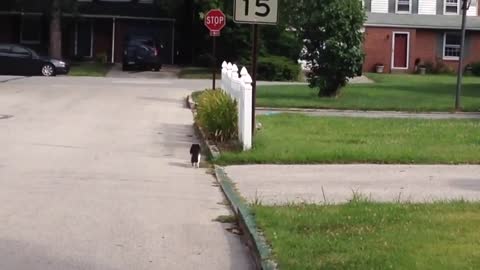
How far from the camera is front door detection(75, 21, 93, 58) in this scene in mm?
61094

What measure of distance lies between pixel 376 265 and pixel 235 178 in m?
6.59

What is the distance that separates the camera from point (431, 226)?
9.03m

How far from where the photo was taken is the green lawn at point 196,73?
163 feet

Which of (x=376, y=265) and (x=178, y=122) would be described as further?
(x=178, y=122)

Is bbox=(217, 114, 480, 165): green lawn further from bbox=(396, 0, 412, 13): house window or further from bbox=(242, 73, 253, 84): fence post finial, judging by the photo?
bbox=(396, 0, 412, 13): house window

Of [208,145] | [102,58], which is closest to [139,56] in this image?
[102,58]

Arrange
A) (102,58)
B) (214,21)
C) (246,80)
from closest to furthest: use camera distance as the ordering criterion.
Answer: (246,80), (214,21), (102,58)

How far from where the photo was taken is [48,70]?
4938 cm

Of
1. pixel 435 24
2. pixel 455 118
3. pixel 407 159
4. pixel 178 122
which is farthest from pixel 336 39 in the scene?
pixel 435 24

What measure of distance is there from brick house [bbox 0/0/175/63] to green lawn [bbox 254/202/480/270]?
5037 centimetres

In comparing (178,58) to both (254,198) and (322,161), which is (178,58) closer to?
(322,161)

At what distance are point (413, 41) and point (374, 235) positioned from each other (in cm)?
5180

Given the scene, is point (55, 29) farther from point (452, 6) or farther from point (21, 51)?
point (452, 6)

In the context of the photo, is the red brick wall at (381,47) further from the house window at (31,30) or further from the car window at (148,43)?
the house window at (31,30)
